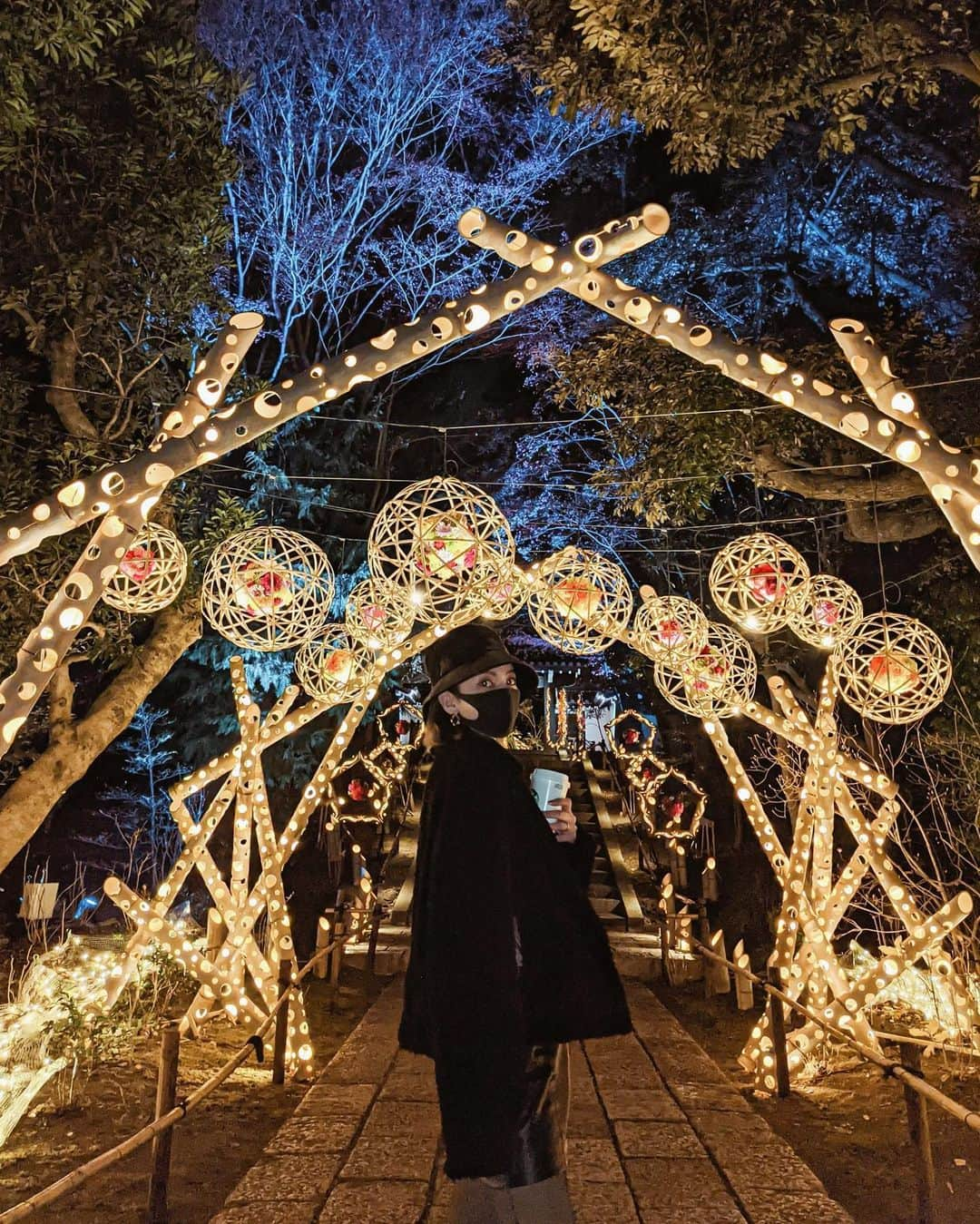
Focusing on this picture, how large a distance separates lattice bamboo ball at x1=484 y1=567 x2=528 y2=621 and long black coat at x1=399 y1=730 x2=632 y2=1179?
9.67ft

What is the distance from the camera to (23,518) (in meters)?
3.84

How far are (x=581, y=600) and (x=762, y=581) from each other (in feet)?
4.35

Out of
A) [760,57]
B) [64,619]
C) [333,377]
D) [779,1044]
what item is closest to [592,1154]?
[779,1044]

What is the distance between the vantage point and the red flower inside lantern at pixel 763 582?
647 cm

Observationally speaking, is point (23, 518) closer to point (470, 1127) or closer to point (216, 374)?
point (216, 374)

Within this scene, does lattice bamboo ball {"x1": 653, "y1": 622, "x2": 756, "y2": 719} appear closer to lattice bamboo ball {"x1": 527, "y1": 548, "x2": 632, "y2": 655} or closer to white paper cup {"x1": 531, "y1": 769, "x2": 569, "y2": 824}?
lattice bamboo ball {"x1": 527, "y1": 548, "x2": 632, "y2": 655}

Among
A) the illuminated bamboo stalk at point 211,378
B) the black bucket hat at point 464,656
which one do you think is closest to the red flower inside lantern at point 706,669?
the black bucket hat at point 464,656

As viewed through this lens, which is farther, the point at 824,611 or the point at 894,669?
the point at 824,611

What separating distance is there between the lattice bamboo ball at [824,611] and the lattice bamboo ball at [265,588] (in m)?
3.01

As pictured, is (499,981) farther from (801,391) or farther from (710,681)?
(710,681)

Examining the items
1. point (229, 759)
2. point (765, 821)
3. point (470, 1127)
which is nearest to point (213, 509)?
point (229, 759)

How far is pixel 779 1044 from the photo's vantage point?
20.3 feet

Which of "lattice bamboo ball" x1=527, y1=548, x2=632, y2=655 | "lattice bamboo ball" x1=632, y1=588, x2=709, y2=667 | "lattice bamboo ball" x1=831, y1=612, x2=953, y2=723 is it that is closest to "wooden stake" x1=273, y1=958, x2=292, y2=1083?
"lattice bamboo ball" x1=527, y1=548, x2=632, y2=655

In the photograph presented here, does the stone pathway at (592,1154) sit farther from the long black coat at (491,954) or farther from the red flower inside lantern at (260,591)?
the red flower inside lantern at (260,591)
